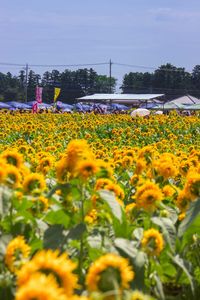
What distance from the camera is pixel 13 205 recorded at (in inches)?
84.0

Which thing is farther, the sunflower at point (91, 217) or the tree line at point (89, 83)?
the tree line at point (89, 83)

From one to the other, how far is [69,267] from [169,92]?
352 ft

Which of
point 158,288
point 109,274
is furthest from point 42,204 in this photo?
point 109,274

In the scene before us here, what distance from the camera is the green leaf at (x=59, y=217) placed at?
2.09m

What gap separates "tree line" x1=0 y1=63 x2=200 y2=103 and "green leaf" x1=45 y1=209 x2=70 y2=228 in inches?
3604

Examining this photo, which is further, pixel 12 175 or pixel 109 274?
pixel 12 175

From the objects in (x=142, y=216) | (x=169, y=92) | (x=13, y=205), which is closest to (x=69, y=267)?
(x=13, y=205)

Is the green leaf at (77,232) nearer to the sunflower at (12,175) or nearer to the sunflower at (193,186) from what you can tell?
the sunflower at (12,175)

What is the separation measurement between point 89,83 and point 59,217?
10711 centimetres

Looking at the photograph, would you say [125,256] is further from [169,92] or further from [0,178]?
[169,92]

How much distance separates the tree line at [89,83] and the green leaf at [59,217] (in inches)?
3604

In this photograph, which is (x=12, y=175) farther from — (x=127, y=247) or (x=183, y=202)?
(x=183, y=202)

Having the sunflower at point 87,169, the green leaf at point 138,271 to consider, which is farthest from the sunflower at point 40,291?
the sunflower at point 87,169

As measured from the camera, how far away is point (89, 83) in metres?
109
